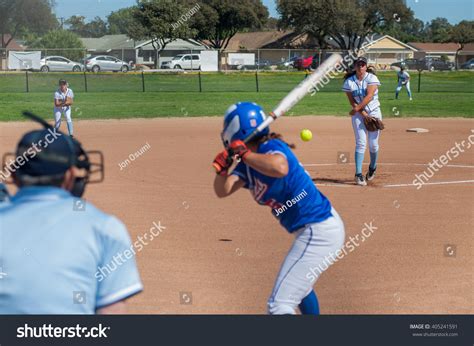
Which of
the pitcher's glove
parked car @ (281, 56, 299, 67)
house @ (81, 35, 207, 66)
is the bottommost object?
the pitcher's glove

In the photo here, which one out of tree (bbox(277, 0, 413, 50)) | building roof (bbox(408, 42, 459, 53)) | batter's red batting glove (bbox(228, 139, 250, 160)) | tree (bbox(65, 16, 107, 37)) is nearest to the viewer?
batter's red batting glove (bbox(228, 139, 250, 160))

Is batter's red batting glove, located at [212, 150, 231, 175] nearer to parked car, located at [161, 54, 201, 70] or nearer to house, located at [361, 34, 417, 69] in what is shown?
parked car, located at [161, 54, 201, 70]

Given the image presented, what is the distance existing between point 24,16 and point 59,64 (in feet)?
30.9

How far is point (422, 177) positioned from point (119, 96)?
23403 mm

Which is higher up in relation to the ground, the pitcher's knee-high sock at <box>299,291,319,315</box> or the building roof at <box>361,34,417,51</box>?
the building roof at <box>361,34,417,51</box>

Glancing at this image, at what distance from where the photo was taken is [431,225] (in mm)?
10875

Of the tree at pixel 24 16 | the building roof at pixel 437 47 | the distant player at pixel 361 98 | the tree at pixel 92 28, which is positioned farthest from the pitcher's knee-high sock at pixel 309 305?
the tree at pixel 92 28

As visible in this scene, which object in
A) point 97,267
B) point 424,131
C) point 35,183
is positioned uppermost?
point 35,183

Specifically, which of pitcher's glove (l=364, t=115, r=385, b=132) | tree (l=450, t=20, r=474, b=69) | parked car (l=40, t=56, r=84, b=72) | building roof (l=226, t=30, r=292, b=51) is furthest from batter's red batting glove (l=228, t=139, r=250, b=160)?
building roof (l=226, t=30, r=292, b=51)

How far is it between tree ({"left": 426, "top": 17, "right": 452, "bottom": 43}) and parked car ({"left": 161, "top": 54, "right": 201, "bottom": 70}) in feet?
117

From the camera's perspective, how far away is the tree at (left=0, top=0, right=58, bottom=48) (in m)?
56.3

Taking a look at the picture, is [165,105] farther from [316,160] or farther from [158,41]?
[158,41]

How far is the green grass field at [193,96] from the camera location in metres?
29.7

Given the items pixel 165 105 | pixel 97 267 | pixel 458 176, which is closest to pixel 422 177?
pixel 458 176
